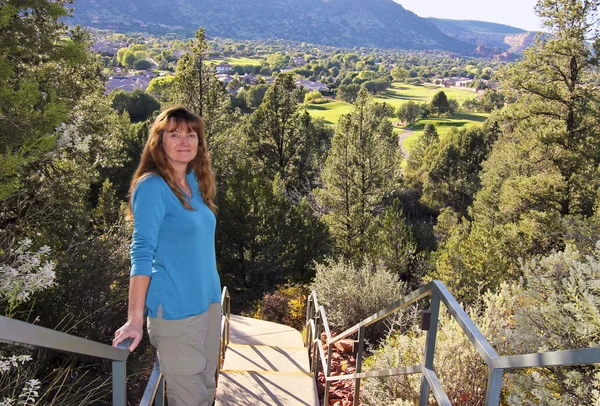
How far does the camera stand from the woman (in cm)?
200

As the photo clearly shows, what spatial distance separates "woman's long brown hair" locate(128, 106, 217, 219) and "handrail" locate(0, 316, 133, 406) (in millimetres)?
709

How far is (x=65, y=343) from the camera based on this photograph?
4.19ft

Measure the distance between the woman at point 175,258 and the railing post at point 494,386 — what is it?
1.29m

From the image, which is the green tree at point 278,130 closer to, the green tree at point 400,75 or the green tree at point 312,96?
the green tree at point 312,96

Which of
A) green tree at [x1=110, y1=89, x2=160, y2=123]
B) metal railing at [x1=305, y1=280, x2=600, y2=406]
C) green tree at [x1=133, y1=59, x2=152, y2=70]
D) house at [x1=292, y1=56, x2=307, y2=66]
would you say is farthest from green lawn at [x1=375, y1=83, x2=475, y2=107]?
metal railing at [x1=305, y1=280, x2=600, y2=406]

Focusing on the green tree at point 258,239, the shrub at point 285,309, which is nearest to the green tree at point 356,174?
the green tree at point 258,239

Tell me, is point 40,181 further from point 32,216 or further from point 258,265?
point 258,265

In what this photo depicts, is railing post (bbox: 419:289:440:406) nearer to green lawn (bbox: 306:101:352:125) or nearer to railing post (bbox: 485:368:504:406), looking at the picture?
railing post (bbox: 485:368:504:406)

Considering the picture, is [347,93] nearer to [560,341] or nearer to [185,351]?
[560,341]

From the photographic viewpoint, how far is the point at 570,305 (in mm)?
3105

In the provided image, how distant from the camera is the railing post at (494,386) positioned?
1310 mm

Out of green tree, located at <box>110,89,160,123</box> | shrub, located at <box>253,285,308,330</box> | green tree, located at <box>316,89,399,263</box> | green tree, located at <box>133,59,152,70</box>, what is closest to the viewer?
shrub, located at <box>253,285,308,330</box>

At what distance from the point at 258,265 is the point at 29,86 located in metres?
8.49

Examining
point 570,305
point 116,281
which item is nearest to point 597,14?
point 570,305
